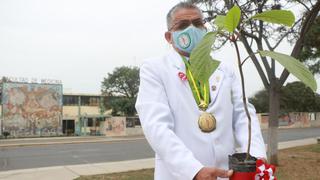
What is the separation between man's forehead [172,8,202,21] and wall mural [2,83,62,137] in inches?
1610

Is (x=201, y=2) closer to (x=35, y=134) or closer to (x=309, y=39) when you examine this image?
(x=309, y=39)

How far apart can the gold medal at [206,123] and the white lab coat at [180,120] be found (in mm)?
20

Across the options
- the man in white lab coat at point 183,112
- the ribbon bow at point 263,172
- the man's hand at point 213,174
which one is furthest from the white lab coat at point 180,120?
the ribbon bow at point 263,172

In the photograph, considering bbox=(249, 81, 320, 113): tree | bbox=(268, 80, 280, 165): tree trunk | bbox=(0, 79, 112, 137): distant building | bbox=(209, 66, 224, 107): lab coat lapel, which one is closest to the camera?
bbox=(209, 66, 224, 107): lab coat lapel

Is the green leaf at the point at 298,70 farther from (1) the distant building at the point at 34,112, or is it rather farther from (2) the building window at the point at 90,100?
(2) the building window at the point at 90,100

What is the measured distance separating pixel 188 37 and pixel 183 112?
1.24 ft

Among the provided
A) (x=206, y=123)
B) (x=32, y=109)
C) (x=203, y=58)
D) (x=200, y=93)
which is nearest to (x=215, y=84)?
(x=200, y=93)

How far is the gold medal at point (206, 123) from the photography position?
78.8 inches

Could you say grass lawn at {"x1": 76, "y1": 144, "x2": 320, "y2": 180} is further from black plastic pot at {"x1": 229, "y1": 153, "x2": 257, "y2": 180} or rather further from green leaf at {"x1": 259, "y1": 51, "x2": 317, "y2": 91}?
green leaf at {"x1": 259, "y1": 51, "x2": 317, "y2": 91}

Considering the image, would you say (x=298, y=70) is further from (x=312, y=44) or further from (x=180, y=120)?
(x=312, y=44)

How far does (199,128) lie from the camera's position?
79.2 inches

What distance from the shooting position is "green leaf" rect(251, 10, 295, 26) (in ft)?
5.33

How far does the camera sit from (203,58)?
164 cm

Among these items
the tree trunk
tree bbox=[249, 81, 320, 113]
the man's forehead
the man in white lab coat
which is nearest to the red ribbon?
the man in white lab coat
